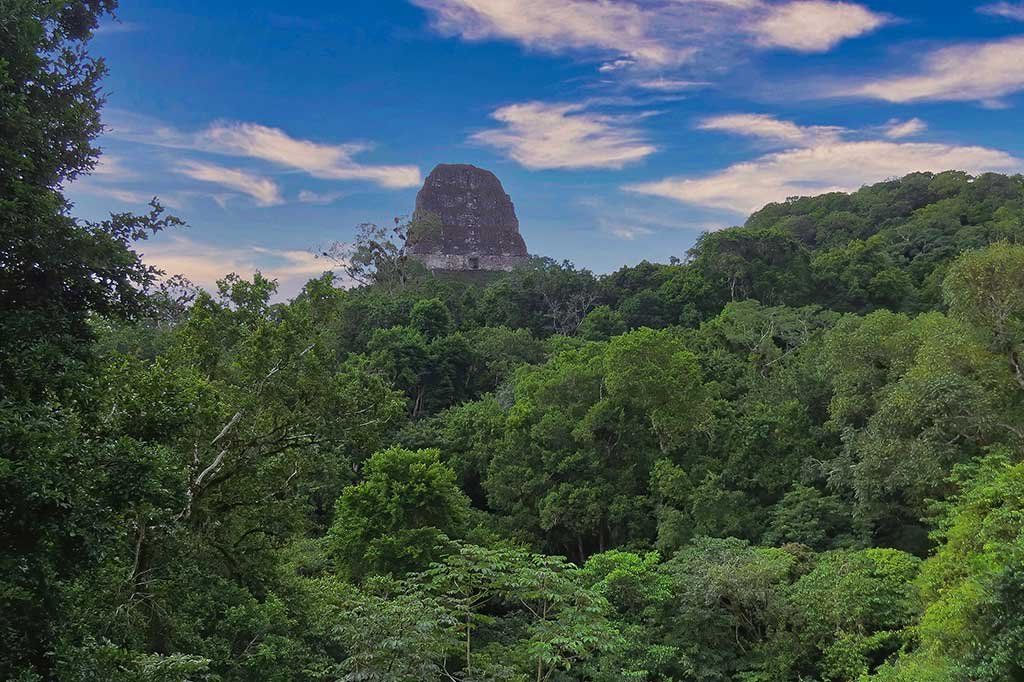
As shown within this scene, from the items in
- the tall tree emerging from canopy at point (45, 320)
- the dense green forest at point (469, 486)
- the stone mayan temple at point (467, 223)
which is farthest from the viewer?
the stone mayan temple at point (467, 223)

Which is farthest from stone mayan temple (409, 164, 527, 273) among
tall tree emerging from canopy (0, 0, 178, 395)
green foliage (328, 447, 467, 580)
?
tall tree emerging from canopy (0, 0, 178, 395)

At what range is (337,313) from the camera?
8000 millimetres

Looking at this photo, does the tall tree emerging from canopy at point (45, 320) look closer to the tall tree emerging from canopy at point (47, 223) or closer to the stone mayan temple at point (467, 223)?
the tall tree emerging from canopy at point (47, 223)

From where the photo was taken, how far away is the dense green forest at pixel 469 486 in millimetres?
4465

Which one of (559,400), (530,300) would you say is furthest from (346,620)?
(530,300)

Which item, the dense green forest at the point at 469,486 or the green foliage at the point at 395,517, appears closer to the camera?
the dense green forest at the point at 469,486

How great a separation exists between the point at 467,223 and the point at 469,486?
105 feet

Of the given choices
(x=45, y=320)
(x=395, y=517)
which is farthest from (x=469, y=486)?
(x=45, y=320)

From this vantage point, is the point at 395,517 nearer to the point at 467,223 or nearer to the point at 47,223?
the point at 47,223

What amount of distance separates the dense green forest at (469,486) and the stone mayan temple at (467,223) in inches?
942

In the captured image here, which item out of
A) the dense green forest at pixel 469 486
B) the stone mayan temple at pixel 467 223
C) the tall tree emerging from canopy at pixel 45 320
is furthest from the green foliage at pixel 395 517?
the stone mayan temple at pixel 467 223

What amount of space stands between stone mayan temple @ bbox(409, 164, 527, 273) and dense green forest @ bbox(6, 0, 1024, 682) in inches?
942

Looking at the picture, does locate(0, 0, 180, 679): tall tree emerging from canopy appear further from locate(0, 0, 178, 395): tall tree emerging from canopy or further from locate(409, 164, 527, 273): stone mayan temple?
locate(409, 164, 527, 273): stone mayan temple

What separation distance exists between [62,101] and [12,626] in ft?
11.9
